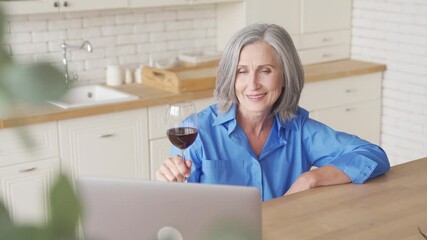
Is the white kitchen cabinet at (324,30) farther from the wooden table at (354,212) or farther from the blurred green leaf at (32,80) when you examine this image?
the blurred green leaf at (32,80)

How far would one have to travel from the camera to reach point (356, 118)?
16.7ft

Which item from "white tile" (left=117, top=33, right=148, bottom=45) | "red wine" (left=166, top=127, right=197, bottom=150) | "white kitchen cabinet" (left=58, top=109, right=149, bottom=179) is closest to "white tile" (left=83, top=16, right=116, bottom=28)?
"white tile" (left=117, top=33, right=148, bottom=45)

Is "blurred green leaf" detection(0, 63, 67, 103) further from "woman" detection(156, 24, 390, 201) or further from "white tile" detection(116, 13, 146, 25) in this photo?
"white tile" detection(116, 13, 146, 25)

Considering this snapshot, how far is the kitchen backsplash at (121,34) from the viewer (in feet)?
14.0

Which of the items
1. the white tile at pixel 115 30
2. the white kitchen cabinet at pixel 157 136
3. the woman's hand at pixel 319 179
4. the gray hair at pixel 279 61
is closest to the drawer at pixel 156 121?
the white kitchen cabinet at pixel 157 136

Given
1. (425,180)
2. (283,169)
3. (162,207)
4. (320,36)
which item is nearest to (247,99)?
(283,169)

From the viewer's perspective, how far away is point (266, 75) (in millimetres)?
2666

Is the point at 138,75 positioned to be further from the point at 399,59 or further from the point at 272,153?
the point at 272,153

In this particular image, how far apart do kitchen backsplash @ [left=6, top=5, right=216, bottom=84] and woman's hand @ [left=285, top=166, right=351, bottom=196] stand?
7.07 feet

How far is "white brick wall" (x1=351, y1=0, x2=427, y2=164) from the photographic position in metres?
4.82

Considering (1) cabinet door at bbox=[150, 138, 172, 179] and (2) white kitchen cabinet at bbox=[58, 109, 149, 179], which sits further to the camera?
(1) cabinet door at bbox=[150, 138, 172, 179]

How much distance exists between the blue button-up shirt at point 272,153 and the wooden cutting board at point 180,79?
148 centimetres

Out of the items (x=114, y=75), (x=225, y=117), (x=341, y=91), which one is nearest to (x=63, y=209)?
(x=225, y=117)

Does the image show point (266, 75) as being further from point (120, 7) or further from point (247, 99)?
point (120, 7)
